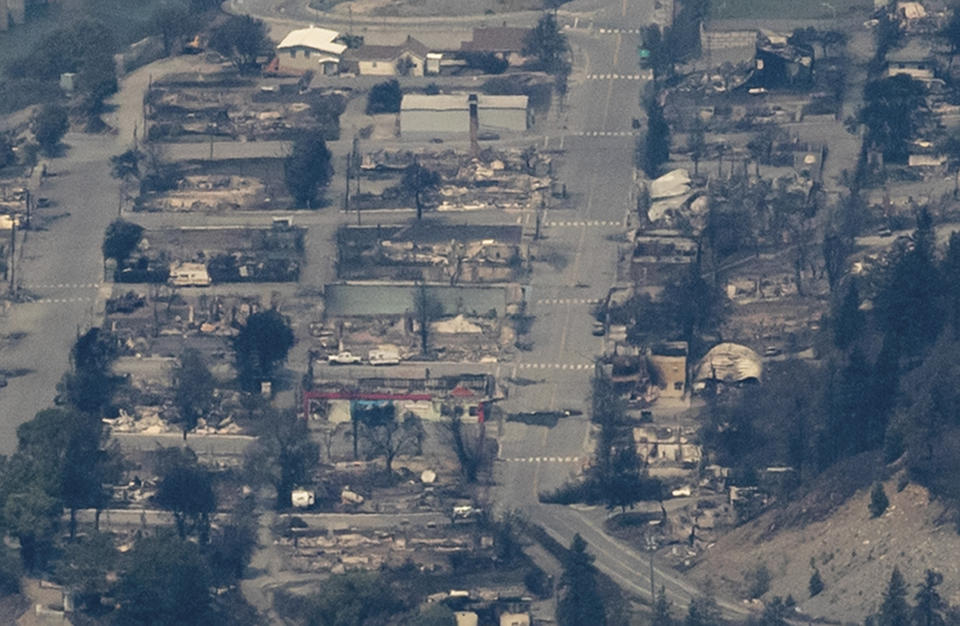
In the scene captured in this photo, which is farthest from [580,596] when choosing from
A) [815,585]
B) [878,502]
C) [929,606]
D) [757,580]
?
[929,606]

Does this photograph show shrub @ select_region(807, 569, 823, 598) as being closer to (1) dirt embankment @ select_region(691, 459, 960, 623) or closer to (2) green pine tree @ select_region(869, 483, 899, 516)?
(1) dirt embankment @ select_region(691, 459, 960, 623)

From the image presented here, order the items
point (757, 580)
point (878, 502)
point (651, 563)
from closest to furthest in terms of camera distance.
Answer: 1. point (757, 580)
2. point (878, 502)
3. point (651, 563)

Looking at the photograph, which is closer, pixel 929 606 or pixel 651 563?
pixel 929 606

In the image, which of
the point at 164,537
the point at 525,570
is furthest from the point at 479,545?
the point at 164,537

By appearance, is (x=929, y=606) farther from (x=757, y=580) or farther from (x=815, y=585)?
(x=757, y=580)

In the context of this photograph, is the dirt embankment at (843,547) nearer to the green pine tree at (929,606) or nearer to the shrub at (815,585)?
the shrub at (815,585)

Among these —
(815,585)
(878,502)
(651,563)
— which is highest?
(878,502)

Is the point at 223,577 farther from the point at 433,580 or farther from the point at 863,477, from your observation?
the point at 863,477

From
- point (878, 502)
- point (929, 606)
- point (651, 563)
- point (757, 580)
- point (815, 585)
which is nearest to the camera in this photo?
point (929, 606)

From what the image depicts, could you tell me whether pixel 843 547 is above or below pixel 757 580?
above

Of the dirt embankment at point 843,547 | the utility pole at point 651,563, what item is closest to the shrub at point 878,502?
the dirt embankment at point 843,547
